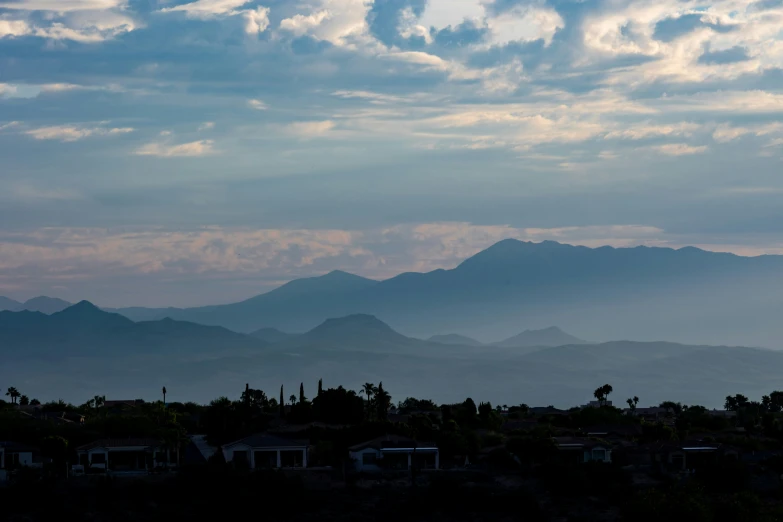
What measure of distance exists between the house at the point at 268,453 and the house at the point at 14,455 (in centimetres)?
1456

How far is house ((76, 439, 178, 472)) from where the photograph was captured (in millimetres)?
94250

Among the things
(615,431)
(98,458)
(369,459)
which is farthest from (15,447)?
(615,431)

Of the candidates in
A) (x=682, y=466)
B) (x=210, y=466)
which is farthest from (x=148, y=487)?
(x=682, y=466)

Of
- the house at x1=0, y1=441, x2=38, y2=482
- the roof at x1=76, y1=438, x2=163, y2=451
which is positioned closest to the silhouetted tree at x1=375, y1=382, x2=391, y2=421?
the roof at x1=76, y1=438, x2=163, y2=451

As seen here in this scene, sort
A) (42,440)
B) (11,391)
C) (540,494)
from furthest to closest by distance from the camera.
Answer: (11,391) < (42,440) < (540,494)

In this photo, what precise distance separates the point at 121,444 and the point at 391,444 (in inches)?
820

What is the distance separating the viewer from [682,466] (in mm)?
99625

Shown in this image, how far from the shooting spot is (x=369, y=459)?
9550cm

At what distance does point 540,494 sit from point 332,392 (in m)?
43.1

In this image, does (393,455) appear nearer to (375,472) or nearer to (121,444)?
(375,472)

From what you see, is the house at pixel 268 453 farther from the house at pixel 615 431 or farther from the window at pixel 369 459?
the house at pixel 615 431

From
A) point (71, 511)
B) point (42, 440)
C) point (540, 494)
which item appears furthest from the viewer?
point (42, 440)

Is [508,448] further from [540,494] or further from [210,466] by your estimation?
[210,466]

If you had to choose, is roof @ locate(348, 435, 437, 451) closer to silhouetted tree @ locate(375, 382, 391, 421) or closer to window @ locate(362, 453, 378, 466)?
window @ locate(362, 453, 378, 466)
